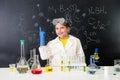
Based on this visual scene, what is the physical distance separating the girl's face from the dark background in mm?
127

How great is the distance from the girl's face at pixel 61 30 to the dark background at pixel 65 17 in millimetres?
127

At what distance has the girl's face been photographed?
9.27ft

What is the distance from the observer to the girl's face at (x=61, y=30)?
2826 mm

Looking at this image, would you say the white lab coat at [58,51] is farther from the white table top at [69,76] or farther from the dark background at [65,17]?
the white table top at [69,76]

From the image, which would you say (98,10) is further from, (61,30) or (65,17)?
(61,30)

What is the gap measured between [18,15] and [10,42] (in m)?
0.46

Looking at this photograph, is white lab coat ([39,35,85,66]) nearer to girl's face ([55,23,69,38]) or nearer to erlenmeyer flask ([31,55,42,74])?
girl's face ([55,23,69,38])

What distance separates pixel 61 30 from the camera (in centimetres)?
285

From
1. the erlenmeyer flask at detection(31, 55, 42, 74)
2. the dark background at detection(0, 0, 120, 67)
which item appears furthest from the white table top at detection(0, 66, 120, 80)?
the dark background at detection(0, 0, 120, 67)

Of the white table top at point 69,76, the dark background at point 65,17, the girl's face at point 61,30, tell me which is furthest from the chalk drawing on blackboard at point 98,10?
the white table top at point 69,76

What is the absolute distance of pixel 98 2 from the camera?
300cm

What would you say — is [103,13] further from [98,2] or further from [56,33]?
[56,33]

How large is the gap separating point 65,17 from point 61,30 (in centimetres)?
27

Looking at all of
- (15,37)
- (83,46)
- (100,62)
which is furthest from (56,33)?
(100,62)
